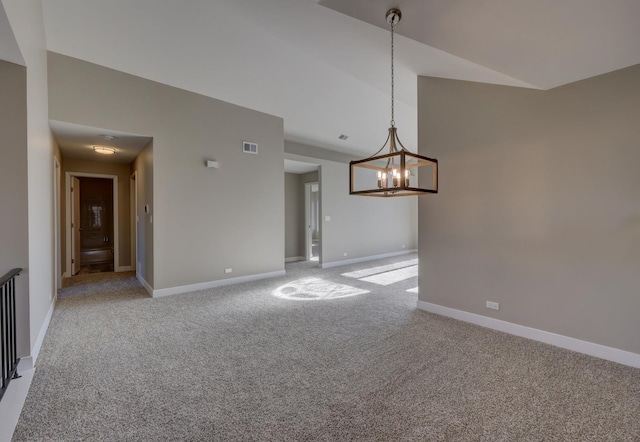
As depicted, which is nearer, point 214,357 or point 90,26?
point 214,357

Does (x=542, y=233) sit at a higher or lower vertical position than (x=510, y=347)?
higher

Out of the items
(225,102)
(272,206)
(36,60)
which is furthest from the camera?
(272,206)

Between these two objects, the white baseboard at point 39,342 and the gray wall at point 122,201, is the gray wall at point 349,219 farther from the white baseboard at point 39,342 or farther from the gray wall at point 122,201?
the white baseboard at point 39,342

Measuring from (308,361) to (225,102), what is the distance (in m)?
4.64

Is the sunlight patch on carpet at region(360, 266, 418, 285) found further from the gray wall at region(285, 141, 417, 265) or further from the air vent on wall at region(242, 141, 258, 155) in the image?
the air vent on wall at region(242, 141, 258, 155)

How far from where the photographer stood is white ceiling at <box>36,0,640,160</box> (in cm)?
209

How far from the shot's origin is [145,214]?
4969mm

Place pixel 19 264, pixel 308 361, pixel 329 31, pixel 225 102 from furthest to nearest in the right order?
pixel 225 102 → pixel 329 31 → pixel 308 361 → pixel 19 264

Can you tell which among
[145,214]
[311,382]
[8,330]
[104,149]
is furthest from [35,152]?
[311,382]

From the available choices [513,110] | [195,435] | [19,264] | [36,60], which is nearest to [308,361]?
[195,435]

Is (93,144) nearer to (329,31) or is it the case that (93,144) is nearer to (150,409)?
(329,31)

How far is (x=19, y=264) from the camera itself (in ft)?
7.73

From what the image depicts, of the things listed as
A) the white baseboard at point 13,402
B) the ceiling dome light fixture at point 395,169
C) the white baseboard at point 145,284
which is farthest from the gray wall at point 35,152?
the ceiling dome light fixture at point 395,169

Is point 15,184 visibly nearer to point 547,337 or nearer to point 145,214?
point 145,214
